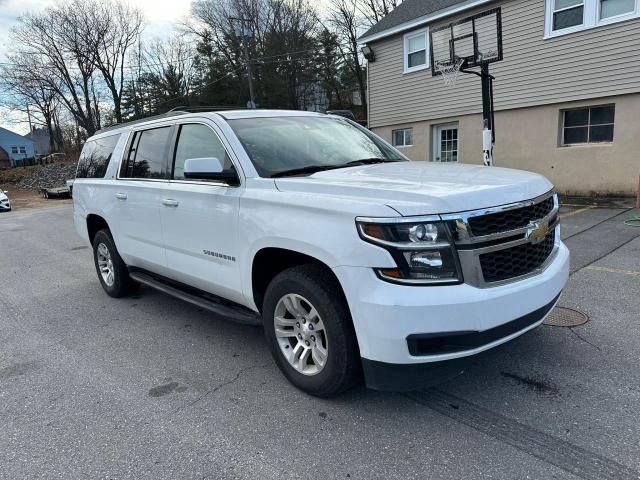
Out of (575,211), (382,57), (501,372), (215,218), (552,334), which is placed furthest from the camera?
(382,57)

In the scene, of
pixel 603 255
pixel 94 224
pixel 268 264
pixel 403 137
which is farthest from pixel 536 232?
pixel 403 137

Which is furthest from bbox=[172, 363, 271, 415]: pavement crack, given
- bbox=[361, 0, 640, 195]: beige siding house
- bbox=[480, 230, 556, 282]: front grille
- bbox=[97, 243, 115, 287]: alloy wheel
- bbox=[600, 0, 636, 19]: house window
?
bbox=[600, 0, 636, 19]: house window

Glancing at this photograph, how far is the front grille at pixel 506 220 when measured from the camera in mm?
2658

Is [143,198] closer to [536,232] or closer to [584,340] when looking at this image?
[536,232]

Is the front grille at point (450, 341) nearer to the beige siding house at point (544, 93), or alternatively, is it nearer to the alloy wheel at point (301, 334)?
the alloy wheel at point (301, 334)

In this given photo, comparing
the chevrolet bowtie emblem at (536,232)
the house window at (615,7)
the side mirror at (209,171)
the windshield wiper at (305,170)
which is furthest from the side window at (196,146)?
the house window at (615,7)

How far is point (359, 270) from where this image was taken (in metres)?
2.65

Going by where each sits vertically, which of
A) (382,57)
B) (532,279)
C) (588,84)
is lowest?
(532,279)

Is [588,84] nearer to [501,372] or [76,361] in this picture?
[501,372]

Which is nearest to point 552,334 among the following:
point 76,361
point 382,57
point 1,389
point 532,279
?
point 532,279

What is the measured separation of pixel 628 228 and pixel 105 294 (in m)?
8.09

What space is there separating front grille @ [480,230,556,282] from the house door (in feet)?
40.7

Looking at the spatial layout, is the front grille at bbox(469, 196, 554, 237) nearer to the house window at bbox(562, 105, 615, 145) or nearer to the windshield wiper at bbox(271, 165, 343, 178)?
the windshield wiper at bbox(271, 165, 343, 178)

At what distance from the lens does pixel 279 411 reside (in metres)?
3.11
